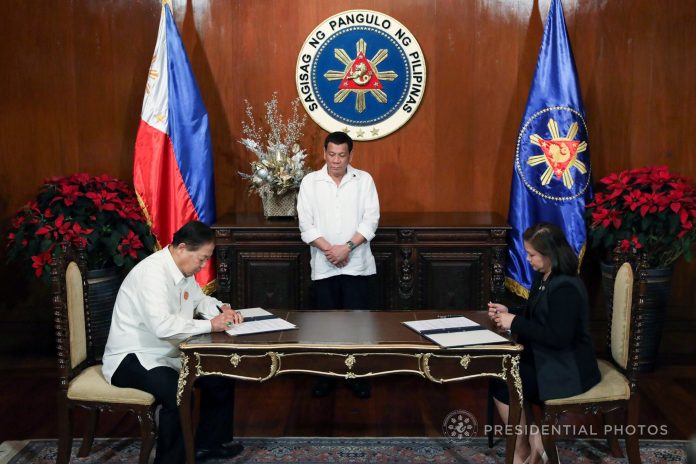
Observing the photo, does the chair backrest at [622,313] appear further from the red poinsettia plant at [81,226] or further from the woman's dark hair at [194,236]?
the red poinsettia plant at [81,226]

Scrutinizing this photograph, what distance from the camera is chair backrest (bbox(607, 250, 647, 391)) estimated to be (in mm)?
3410

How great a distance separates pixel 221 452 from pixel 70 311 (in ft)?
3.25

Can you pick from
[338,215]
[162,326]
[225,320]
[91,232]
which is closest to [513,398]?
[225,320]

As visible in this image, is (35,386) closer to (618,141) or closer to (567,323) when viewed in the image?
(567,323)

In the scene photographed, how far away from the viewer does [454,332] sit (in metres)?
3.35

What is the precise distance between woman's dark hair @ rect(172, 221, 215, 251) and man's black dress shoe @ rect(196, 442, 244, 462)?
41.6 inches

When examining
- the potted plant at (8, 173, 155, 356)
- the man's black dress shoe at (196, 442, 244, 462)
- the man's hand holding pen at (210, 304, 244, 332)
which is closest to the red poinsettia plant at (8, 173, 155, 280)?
the potted plant at (8, 173, 155, 356)

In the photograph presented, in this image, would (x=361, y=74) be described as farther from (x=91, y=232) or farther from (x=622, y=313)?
(x=622, y=313)

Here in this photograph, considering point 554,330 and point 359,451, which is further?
point 359,451

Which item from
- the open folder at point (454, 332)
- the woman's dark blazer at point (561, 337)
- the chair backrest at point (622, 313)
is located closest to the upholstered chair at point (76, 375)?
the open folder at point (454, 332)

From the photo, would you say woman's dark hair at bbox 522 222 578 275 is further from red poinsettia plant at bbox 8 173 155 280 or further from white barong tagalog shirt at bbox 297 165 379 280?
red poinsettia plant at bbox 8 173 155 280

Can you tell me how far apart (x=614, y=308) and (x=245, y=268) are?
7.72 feet

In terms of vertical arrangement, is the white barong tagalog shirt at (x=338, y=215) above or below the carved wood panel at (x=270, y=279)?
above

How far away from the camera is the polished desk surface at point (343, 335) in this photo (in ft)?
10.4
